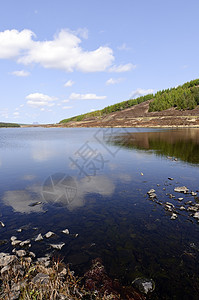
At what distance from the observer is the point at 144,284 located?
7.33 metres

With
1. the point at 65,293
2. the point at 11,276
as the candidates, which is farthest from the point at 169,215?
the point at 11,276

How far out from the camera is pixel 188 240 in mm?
9867

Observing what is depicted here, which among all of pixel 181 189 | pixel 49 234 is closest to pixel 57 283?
pixel 49 234

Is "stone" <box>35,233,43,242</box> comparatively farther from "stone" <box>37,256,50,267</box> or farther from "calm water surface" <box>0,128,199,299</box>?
"stone" <box>37,256,50,267</box>

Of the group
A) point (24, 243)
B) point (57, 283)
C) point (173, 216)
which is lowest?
point (173, 216)

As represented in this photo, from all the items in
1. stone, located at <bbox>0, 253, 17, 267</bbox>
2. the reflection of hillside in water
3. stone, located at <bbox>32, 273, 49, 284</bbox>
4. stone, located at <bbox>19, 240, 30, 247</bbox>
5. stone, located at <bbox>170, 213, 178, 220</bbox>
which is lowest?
the reflection of hillside in water

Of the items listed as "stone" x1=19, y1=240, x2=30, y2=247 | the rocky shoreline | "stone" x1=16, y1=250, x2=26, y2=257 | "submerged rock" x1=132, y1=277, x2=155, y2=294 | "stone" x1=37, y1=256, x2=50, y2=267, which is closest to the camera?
the rocky shoreline

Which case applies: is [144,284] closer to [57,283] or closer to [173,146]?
[57,283]

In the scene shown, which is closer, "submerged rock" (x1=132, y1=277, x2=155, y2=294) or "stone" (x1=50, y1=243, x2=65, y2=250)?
"submerged rock" (x1=132, y1=277, x2=155, y2=294)

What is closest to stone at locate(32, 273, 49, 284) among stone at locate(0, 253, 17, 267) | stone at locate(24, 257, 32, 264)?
stone at locate(24, 257, 32, 264)

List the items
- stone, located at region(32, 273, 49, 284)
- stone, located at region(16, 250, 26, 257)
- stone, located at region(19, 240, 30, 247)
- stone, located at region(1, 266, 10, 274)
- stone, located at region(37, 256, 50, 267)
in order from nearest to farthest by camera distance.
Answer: stone, located at region(32, 273, 49, 284), stone, located at region(1, 266, 10, 274), stone, located at region(37, 256, 50, 267), stone, located at region(16, 250, 26, 257), stone, located at region(19, 240, 30, 247)

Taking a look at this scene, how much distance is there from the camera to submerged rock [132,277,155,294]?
23.4 ft

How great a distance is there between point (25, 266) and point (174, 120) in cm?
14406

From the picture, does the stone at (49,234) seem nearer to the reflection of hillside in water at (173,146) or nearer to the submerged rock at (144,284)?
the submerged rock at (144,284)
